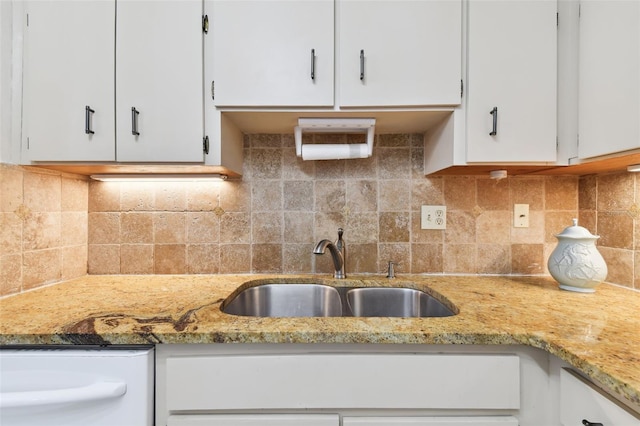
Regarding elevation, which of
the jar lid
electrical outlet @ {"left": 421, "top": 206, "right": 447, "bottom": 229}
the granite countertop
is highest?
electrical outlet @ {"left": 421, "top": 206, "right": 447, "bottom": 229}

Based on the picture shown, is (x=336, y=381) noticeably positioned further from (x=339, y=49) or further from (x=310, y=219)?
(x=339, y=49)

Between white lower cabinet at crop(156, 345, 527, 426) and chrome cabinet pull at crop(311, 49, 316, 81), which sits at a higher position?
chrome cabinet pull at crop(311, 49, 316, 81)

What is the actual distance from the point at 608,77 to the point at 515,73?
26 cm

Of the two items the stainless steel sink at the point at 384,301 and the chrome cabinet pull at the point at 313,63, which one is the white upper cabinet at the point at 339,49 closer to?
the chrome cabinet pull at the point at 313,63

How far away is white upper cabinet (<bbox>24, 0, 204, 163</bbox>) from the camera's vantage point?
1.09 meters

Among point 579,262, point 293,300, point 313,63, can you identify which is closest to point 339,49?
point 313,63

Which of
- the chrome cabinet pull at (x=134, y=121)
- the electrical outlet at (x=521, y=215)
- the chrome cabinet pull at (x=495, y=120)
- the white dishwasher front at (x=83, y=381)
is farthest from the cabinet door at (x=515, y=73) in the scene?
the white dishwasher front at (x=83, y=381)

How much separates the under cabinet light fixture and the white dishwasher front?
28.6 inches

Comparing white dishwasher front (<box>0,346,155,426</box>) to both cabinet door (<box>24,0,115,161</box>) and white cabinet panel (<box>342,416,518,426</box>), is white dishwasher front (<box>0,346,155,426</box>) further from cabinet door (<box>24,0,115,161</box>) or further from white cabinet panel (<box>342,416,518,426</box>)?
cabinet door (<box>24,0,115,161</box>)

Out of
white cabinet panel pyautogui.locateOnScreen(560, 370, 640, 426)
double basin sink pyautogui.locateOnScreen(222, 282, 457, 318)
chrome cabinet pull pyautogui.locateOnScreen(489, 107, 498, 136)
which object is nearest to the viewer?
white cabinet panel pyautogui.locateOnScreen(560, 370, 640, 426)

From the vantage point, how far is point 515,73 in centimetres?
108

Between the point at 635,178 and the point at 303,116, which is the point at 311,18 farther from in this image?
the point at 635,178

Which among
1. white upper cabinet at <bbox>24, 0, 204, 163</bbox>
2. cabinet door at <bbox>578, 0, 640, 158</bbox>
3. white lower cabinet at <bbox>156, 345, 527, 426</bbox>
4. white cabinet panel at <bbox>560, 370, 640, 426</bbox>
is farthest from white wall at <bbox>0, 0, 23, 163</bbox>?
cabinet door at <bbox>578, 0, 640, 158</bbox>

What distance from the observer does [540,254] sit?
56.6 inches
